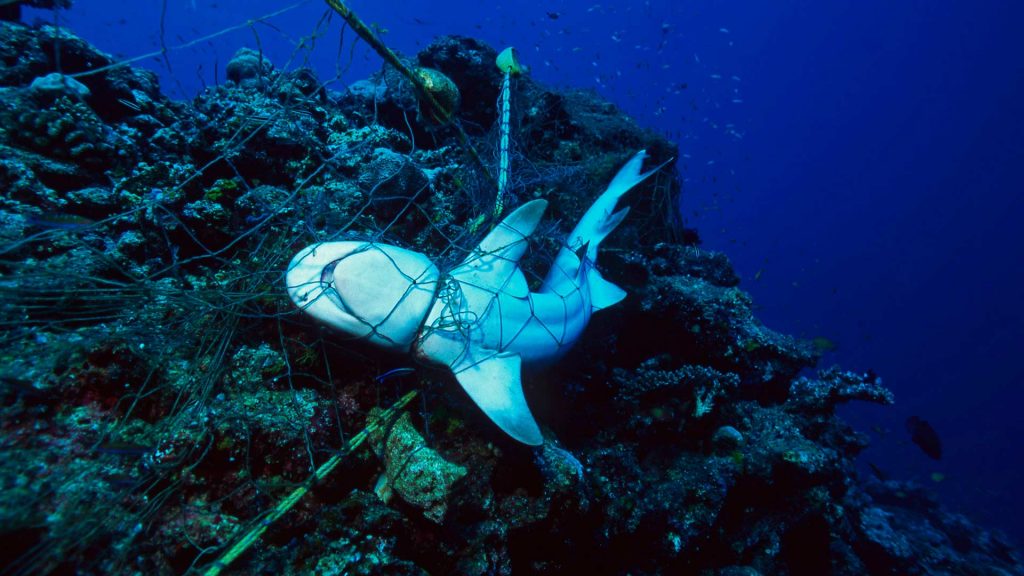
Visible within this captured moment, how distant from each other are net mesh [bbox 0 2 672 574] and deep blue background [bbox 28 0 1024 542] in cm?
6311

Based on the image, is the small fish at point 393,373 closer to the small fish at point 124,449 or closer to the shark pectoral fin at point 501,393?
the shark pectoral fin at point 501,393

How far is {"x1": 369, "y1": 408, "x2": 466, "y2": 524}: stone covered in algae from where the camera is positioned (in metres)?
2.37

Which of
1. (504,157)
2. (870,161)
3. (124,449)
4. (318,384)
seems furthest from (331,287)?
(870,161)

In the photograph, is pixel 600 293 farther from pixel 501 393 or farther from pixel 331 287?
pixel 331 287

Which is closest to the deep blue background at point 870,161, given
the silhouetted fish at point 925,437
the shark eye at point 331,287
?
the silhouetted fish at point 925,437

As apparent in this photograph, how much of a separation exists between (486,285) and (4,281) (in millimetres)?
2781

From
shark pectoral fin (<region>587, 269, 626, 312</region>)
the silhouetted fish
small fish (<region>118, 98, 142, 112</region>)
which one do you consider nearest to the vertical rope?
shark pectoral fin (<region>587, 269, 626, 312</region>)

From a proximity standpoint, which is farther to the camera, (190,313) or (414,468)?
A: (190,313)

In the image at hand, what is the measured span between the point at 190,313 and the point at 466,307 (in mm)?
1845

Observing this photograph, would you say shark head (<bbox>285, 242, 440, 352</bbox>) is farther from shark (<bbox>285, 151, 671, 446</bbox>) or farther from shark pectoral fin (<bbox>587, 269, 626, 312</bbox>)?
shark pectoral fin (<bbox>587, 269, 626, 312</bbox>)

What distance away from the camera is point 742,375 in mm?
5652

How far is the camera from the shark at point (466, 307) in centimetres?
265

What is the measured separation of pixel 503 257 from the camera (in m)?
3.47

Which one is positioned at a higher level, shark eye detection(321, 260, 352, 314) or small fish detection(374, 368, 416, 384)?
shark eye detection(321, 260, 352, 314)
